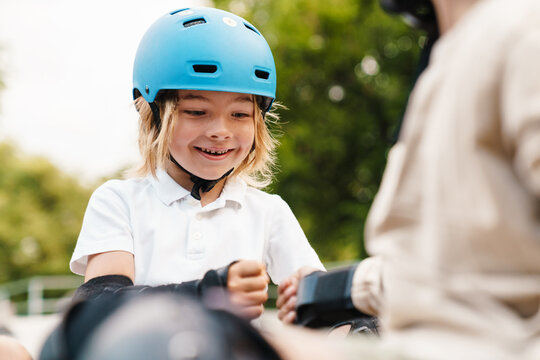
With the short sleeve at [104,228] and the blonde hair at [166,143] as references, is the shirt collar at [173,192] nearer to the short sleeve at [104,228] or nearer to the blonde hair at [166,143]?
the blonde hair at [166,143]

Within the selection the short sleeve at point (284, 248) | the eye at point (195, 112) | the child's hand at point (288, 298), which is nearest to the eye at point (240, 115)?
the eye at point (195, 112)

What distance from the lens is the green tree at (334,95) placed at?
17062 millimetres

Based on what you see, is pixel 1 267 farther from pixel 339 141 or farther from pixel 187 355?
pixel 187 355

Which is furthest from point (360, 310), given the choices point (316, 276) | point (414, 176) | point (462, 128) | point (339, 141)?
point (339, 141)

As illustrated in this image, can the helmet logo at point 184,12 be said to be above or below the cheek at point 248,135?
above

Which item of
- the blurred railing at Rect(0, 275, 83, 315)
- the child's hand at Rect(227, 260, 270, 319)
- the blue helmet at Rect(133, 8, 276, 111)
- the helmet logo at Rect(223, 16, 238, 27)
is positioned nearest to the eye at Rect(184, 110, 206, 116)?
the blue helmet at Rect(133, 8, 276, 111)

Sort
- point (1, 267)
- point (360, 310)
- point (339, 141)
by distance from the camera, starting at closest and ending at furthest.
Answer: point (360, 310) < point (339, 141) < point (1, 267)

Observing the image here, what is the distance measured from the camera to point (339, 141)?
1731 cm

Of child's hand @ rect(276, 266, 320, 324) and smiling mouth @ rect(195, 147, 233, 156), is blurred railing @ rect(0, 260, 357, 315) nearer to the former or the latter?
smiling mouth @ rect(195, 147, 233, 156)

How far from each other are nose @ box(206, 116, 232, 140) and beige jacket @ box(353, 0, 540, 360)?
1614 millimetres

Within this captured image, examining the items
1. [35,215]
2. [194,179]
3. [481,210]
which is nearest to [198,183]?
[194,179]

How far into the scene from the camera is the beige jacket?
3.76 ft

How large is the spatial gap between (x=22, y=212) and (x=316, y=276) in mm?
42213

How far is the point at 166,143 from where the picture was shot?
2.87 metres
